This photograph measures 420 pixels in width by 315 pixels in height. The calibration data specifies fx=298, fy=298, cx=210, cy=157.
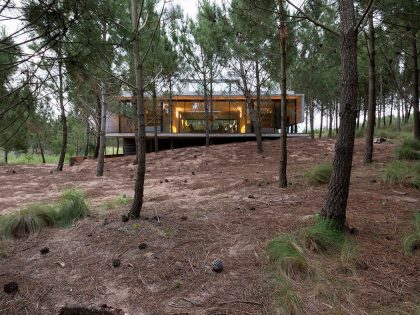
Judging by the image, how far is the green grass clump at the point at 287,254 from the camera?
8.34 feet

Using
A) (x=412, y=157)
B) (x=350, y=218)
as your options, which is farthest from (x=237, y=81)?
(x=350, y=218)

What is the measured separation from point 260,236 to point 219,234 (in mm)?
474

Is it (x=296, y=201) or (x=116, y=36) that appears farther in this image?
(x=296, y=201)

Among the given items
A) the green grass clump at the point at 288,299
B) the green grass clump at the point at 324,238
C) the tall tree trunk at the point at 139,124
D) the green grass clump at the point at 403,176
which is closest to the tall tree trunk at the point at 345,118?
the green grass clump at the point at 324,238

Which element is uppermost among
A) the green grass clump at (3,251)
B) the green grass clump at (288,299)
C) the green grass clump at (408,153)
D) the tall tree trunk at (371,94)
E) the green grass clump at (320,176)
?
the tall tree trunk at (371,94)

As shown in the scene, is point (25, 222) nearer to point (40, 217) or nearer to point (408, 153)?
point (40, 217)

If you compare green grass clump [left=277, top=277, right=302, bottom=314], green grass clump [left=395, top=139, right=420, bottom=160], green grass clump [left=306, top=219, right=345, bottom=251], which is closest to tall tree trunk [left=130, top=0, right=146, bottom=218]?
green grass clump [left=306, top=219, right=345, bottom=251]

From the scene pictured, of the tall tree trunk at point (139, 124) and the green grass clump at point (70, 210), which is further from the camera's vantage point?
the green grass clump at point (70, 210)

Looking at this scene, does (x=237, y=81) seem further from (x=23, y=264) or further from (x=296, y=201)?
(x=23, y=264)

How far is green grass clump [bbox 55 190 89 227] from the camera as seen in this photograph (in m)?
4.07

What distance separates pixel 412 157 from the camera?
7.79 metres

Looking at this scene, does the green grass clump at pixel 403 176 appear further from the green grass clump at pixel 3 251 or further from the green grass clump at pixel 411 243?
the green grass clump at pixel 3 251

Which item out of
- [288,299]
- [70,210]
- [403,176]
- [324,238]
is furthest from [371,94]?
[70,210]

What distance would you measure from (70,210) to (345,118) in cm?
376
